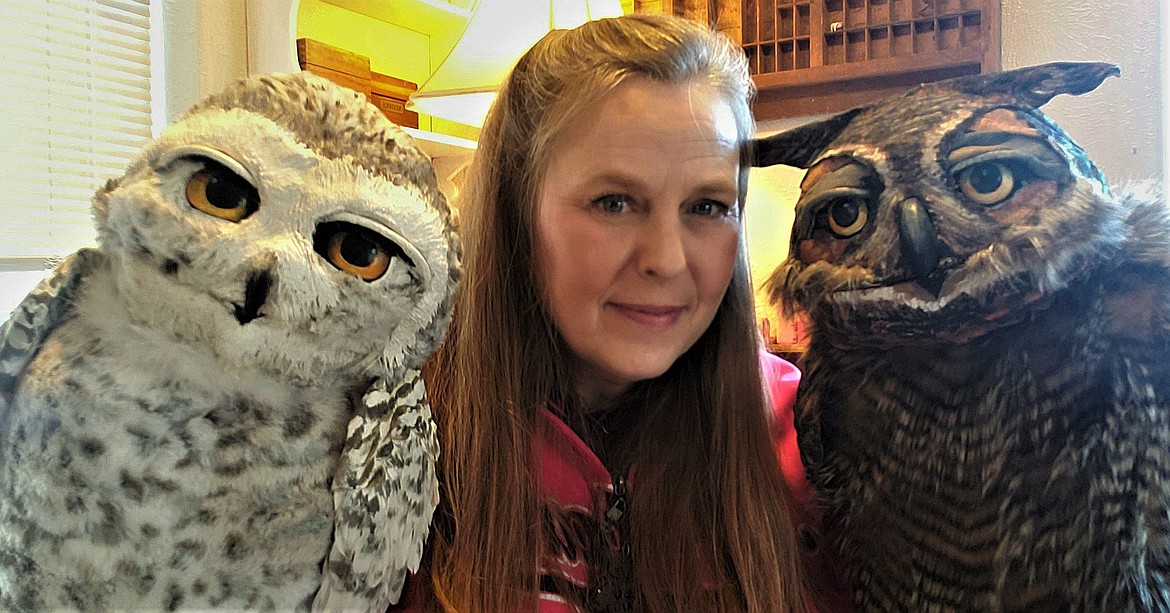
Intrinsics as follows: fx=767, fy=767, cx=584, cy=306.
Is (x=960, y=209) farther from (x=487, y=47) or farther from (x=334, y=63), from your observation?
(x=487, y=47)

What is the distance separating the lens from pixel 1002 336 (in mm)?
476

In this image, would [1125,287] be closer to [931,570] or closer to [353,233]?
[931,570]

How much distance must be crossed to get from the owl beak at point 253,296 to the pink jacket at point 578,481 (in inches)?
14.2

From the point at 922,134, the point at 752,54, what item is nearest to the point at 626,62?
the point at 922,134

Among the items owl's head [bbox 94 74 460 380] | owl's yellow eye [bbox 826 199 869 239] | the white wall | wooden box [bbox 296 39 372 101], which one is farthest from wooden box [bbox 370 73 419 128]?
the white wall

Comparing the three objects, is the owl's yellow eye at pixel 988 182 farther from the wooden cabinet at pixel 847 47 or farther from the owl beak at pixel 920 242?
the wooden cabinet at pixel 847 47

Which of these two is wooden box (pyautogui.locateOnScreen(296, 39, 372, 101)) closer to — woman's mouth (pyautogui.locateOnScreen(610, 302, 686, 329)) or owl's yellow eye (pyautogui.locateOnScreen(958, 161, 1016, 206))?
woman's mouth (pyautogui.locateOnScreen(610, 302, 686, 329))

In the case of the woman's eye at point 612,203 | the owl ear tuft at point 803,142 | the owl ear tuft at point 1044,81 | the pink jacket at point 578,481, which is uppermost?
the owl ear tuft at point 1044,81

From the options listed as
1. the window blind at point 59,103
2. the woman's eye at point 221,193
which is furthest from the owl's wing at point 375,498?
the window blind at point 59,103

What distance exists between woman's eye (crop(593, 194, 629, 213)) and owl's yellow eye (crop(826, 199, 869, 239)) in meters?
0.21

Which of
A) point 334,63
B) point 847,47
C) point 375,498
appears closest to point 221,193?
point 375,498

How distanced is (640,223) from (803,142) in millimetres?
166

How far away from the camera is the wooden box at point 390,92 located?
0.81 m

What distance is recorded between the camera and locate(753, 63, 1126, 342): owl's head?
1.47 ft
